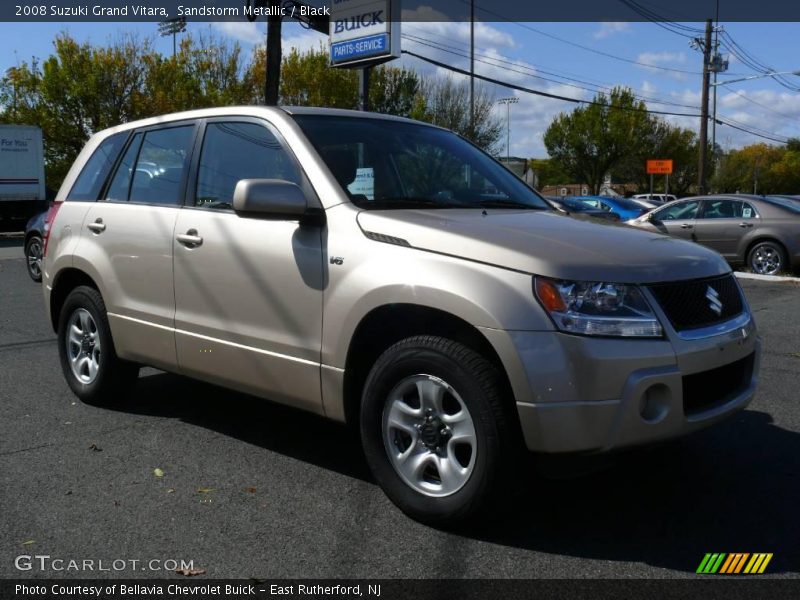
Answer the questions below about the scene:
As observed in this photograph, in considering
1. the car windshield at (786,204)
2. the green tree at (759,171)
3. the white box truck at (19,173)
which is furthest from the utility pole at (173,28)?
the green tree at (759,171)

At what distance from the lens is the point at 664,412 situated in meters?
3.41

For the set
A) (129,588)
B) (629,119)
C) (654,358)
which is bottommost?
(129,588)

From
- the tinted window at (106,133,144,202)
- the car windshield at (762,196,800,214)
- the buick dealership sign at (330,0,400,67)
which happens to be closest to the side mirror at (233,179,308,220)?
the tinted window at (106,133,144,202)

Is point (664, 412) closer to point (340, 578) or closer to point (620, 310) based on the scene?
point (620, 310)

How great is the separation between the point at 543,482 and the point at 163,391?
10.3 feet

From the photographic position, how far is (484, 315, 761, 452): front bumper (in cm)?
326

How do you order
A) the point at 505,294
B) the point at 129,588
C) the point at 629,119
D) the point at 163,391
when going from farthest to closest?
1. the point at 629,119
2. the point at 163,391
3. the point at 505,294
4. the point at 129,588

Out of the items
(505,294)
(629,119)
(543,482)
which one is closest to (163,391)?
(543,482)

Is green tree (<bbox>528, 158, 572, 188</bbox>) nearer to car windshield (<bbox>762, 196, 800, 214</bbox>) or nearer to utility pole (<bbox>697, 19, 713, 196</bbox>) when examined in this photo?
utility pole (<bbox>697, 19, 713, 196</bbox>)

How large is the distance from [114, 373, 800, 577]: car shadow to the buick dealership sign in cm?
1233

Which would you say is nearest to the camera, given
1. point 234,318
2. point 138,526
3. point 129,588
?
point 129,588

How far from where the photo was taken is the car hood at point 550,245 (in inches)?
135

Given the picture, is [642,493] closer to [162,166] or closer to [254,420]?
[254,420]

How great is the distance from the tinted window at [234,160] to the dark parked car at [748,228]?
10260 millimetres
